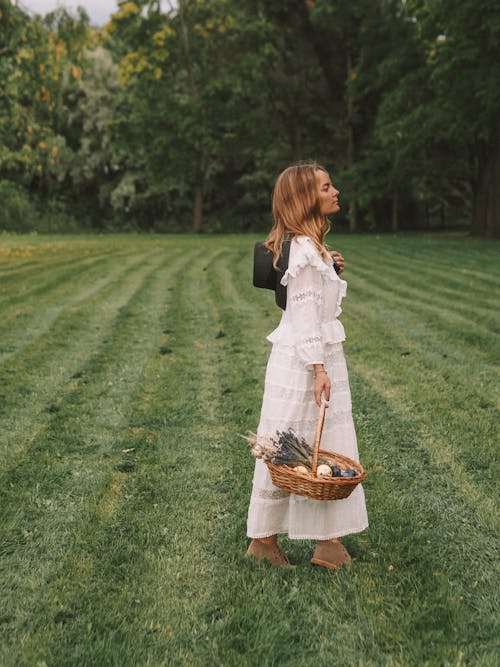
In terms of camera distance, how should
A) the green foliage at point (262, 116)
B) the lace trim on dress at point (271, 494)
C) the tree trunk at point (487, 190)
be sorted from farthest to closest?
the green foliage at point (262, 116)
the tree trunk at point (487, 190)
the lace trim on dress at point (271, 494)

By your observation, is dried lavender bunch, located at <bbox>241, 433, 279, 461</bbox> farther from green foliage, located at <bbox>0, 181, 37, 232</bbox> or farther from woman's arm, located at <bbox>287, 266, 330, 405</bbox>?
green foliage, located at <bbox>0, 181, 37, 232</bbox>

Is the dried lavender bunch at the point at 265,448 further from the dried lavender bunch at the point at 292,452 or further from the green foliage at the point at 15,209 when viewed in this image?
the green foliage at the point at 15,209

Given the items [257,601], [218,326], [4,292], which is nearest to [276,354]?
[257,601]

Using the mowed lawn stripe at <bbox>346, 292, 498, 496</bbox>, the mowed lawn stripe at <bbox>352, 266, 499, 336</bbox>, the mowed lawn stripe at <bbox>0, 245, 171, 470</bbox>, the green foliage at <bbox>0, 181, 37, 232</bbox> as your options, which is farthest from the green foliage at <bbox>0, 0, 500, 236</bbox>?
the mowed lawn stripe at <bbox>346, 292, 498, 496</bbox>

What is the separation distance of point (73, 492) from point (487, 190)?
73.3 feet

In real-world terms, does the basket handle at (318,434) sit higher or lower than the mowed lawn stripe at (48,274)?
higher

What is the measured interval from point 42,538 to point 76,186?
35.4 m

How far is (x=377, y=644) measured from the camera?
2.62 meters

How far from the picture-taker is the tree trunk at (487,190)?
22.2 metres

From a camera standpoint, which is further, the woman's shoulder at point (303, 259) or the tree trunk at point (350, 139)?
the tree trunk at point (350, 139)

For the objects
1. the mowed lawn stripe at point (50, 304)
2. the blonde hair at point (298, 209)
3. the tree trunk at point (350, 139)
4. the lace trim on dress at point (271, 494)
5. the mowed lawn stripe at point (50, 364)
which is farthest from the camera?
the tree trunk at point (350, 139)

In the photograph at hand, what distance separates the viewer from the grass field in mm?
2674

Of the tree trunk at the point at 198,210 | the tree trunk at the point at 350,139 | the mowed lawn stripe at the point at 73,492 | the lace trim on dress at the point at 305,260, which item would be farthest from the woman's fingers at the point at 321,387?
the tree trunk at the point at 198,210

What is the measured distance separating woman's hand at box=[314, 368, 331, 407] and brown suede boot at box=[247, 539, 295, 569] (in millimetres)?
783
